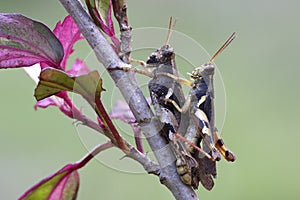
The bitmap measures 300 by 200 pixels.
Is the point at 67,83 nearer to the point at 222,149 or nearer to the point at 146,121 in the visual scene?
the point at 146,121

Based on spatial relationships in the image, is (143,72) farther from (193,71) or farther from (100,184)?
(100,184)

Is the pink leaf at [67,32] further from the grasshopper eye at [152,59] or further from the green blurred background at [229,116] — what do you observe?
the green blurred background at [229,116]

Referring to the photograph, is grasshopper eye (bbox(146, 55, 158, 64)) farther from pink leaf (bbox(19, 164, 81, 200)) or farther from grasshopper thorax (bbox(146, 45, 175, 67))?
pink leaf (bbox(19, 164, 81, 200))

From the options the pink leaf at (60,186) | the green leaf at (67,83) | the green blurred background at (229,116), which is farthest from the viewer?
the green blurred background at (229,116)

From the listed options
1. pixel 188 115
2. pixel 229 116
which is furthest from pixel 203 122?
pixel 229 116

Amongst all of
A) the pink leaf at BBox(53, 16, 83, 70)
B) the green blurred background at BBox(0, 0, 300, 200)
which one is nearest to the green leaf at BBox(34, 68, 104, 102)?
the pink leaf at BBox(53, 16, 83, 70)

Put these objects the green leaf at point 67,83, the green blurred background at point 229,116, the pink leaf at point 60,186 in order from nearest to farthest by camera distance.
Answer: the green leaf at point 67,83 → the pink leaf at point 60,186 → the green blurred background at point 229,116

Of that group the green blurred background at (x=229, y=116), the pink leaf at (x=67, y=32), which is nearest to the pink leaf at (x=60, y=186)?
the pink leaf at (x=67, y=32)
